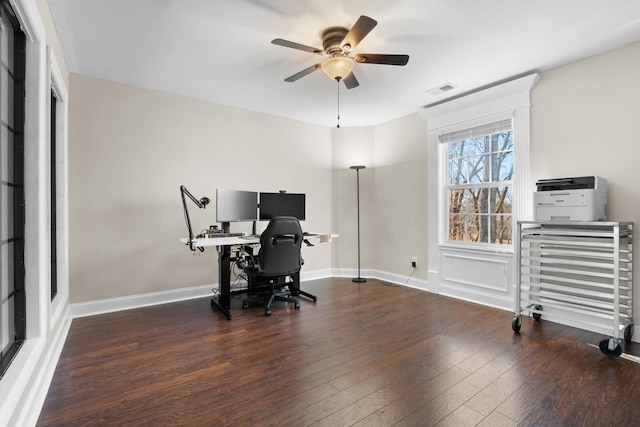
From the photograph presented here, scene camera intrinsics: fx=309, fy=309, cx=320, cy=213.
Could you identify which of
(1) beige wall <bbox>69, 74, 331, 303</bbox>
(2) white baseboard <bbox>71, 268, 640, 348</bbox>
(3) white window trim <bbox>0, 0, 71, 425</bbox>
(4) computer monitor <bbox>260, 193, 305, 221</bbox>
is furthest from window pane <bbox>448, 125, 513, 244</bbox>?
(3) white window trim <bbox>0, 0, 71, 425</bbox>

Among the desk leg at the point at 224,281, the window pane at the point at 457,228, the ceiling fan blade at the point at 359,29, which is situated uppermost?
the ceiling fan blade at the point at 359,29

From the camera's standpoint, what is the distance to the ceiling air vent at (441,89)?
3426mm

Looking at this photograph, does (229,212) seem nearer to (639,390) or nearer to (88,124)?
(88,124)

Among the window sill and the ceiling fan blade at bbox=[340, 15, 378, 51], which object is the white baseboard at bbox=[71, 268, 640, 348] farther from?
the ceiling fan blade at bbox=[340, 15, 378, 51]

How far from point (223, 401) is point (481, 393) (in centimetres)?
148

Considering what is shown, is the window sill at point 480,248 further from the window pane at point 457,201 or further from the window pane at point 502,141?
the window pane at point 502,141

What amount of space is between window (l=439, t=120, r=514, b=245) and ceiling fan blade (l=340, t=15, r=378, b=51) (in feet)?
7.19

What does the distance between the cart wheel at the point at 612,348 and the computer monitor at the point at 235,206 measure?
3440 millimetres

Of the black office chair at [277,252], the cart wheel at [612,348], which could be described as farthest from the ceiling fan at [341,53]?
the cart wheel at [612,348]

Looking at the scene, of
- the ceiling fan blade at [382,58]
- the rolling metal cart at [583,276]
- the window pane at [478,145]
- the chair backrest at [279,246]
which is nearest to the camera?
the ceiling fan blade at [382,58]

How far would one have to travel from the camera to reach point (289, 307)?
136 inches

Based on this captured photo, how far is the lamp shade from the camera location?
8.04ft

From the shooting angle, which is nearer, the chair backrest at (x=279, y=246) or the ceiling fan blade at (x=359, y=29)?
the ceiling fan blade at (x=359, y=29)

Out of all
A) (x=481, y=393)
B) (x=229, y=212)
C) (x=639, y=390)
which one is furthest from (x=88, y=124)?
(x=639, y=390)
